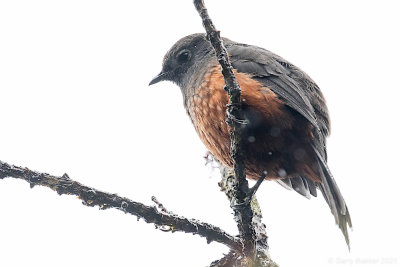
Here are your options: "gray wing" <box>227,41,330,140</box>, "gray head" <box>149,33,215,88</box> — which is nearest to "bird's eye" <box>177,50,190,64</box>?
"gray head" <box>149,33,215,88</box>

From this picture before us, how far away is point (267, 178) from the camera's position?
3.90 metres

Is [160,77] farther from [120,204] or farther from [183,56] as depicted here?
[120,204]

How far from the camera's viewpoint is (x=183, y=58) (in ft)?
16.2

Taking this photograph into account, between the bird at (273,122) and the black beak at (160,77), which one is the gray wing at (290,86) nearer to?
the bird at (273,122)

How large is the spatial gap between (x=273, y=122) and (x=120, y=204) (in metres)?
1.55

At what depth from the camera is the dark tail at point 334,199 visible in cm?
338

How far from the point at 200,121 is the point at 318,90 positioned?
1.22 meters

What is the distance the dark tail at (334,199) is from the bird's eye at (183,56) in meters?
1.93

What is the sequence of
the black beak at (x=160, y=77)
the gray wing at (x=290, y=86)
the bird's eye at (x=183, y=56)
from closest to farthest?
1. the gray wing at (x=290, y=86)
2. the bird's eye at (x=183, y=56)
3. the black beak at (x=160, y=77)

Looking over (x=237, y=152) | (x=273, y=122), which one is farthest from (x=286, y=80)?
(x=237, y=152)

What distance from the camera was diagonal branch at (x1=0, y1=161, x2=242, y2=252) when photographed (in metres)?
2.45

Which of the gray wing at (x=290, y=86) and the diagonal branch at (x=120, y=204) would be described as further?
the gray wing at (x=290, y=86)

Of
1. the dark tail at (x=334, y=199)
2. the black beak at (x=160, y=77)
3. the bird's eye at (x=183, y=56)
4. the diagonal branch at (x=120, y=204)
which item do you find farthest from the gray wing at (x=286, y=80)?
the diagonal branch at (x=120, y=204)

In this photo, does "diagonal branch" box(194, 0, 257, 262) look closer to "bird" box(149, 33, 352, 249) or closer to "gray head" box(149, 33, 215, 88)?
"bird" box(149, 33, 352, 249)
